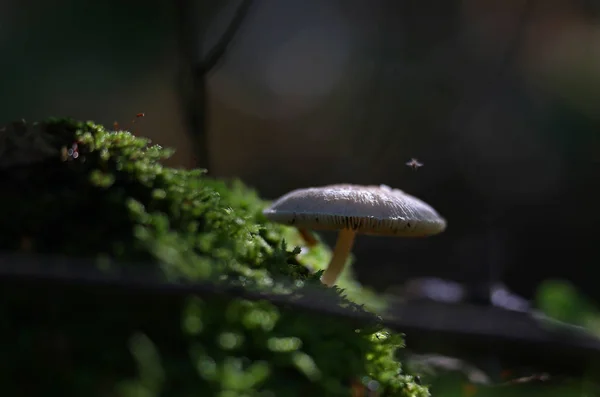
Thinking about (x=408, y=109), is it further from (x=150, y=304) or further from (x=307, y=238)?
(x=150, y=304)

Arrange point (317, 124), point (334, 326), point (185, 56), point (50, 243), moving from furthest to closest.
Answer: point (317, 124), point (185, 56), point (334, 326), point (50, 243)

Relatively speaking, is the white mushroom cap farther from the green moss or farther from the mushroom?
the green moss

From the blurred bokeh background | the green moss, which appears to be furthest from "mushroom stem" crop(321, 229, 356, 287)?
the blurred bokeh background

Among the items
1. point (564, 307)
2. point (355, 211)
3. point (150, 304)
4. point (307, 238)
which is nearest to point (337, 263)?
point (355, 211)

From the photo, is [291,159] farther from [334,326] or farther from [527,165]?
[334,326]

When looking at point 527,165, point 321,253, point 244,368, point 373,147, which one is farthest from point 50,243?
point 527,165

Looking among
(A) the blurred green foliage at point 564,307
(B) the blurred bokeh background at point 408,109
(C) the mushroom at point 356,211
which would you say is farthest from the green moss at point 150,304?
(B) the blurred bokeh background at point 408,109

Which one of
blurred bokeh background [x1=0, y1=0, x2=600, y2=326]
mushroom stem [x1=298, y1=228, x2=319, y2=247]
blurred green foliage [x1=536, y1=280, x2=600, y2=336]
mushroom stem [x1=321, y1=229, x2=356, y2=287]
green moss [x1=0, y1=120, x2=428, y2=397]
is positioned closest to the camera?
green moss [x1=0, y1=120, x2=428, y2=397]
